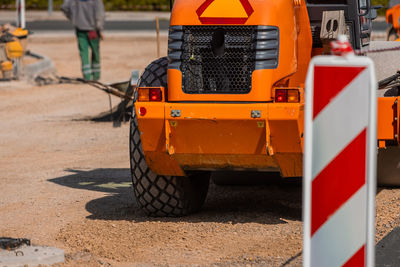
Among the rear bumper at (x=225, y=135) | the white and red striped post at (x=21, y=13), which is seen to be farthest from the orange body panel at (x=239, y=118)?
the white and red striped post at (x=21, y=13)

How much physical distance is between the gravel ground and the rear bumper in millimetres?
519

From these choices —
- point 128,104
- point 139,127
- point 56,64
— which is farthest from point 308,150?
point 56,64

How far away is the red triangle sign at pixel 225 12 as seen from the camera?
6348mm

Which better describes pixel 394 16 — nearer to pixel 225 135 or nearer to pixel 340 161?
pixel 225 135

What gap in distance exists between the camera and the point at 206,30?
6.48 metres

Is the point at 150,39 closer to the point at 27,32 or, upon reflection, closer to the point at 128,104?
the point at 27,32

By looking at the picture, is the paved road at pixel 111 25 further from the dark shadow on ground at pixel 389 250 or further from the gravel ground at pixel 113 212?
the dark shadow on ground at pixel 389 250

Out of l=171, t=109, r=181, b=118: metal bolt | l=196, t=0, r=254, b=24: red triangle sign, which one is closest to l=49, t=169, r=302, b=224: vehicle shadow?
l=171, t=109, r=181, b=118: metal bolt

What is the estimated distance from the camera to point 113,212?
7406mm

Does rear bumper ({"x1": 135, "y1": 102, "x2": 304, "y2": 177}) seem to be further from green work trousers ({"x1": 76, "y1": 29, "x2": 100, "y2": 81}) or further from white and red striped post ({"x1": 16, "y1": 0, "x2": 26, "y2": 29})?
white and red striped post ({"x1": 16, "y1": 0, "x2": 26, "y2": 29})

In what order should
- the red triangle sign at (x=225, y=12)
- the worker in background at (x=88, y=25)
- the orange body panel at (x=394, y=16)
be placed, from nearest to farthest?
the red triangle sign at (x=225, y=12), the orange body panel at (x=394, y=16), the worker in background at (x=88, y=25)

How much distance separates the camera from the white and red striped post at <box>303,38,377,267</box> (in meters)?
Answer: 3.72

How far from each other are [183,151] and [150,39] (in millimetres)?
20446

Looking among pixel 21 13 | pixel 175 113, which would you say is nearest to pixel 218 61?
pixel 175 113
